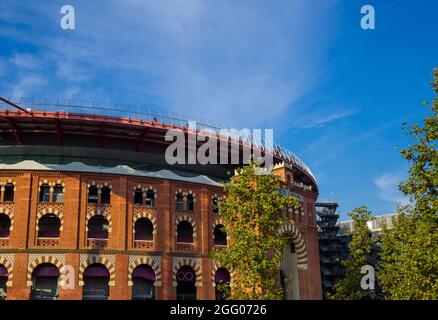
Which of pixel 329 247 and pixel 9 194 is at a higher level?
pixel 9 194

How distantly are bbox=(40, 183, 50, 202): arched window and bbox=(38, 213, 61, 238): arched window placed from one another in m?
1.34

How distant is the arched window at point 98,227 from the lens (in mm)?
42219

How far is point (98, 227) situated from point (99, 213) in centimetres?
161

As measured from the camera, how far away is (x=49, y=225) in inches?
1652

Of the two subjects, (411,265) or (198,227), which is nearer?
(411,265)

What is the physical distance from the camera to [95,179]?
42.5 metres

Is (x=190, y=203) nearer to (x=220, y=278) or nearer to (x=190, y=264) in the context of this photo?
(x=190, y=264)

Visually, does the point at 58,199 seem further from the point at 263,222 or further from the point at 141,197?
the point at 263,222

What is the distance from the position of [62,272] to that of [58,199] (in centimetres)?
606

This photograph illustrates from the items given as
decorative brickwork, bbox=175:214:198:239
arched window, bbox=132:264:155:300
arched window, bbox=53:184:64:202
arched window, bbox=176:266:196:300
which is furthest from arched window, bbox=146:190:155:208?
arched window, bbox=53:184:64:202

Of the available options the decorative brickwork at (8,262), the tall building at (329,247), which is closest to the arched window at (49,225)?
the decorative brickwork at (8,262)

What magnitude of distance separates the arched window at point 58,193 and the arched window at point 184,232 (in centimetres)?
1054

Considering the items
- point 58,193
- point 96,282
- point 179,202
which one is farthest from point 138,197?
point 96,282
